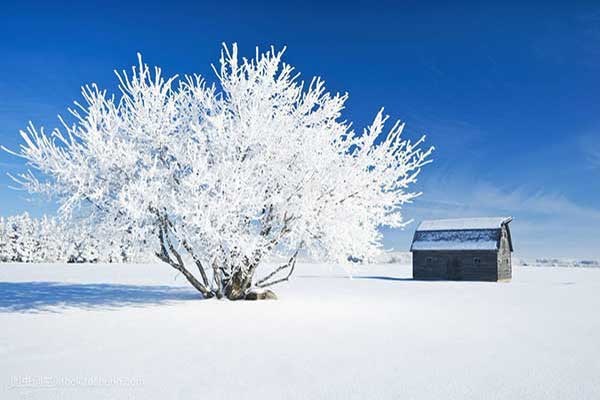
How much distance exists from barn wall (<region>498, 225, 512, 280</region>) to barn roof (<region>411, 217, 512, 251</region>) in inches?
39.4

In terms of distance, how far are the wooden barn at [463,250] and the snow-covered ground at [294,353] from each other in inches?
890

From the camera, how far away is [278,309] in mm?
14875

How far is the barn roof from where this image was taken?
3694 centimetres

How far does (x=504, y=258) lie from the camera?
126 feet

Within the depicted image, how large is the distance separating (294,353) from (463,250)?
105 ft

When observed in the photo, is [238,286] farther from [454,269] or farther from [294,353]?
[454,269]

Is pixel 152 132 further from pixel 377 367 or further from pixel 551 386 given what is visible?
pixel 551 386

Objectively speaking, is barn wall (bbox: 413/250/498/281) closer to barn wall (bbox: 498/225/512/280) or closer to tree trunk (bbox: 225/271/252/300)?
barn wall (bbox: 498/225/512/280)

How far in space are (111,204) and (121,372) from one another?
1004 centimetres

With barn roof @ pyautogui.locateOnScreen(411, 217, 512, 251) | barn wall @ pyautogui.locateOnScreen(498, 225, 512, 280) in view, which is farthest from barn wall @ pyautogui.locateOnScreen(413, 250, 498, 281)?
barn wall @ pyautogui.locateOnScreen(498, 225, 512, 280)

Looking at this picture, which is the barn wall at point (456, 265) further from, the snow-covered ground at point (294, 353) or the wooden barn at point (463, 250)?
the snow-covered ground at point (294, 353)

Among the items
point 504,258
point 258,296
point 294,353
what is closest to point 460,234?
point 504,258

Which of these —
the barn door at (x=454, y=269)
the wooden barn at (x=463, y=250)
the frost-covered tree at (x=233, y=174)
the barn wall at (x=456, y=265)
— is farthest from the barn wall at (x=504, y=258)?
the frost-covered tree at (x=233, y=174)

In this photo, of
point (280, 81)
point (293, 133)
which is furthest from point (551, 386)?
point (280, 81)
